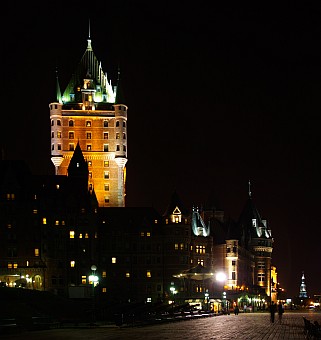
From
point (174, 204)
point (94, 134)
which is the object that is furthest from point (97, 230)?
point (94, 134)

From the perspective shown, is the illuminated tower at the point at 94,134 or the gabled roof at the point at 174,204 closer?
the gabled roof at the point at 174,204

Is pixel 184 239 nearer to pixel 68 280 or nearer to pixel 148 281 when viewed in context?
pixel 148 281

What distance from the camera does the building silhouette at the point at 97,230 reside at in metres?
150

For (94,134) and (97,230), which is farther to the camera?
(94,134)

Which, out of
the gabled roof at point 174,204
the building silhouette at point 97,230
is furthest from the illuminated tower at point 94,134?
the gabled roof at point 174,204

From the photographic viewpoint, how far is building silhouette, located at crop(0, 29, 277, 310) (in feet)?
491

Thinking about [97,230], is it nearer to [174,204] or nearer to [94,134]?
[174,204]

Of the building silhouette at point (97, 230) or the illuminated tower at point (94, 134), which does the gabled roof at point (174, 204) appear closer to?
the building silhouette at point (97, 230)

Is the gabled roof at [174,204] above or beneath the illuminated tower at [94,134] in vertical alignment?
beneath

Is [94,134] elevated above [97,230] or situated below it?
above

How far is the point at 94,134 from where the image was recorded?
195 meters

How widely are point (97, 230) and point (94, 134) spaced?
3731 centimetres

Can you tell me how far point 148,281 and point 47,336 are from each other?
112607 mm

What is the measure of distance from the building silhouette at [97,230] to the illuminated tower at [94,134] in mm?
218
